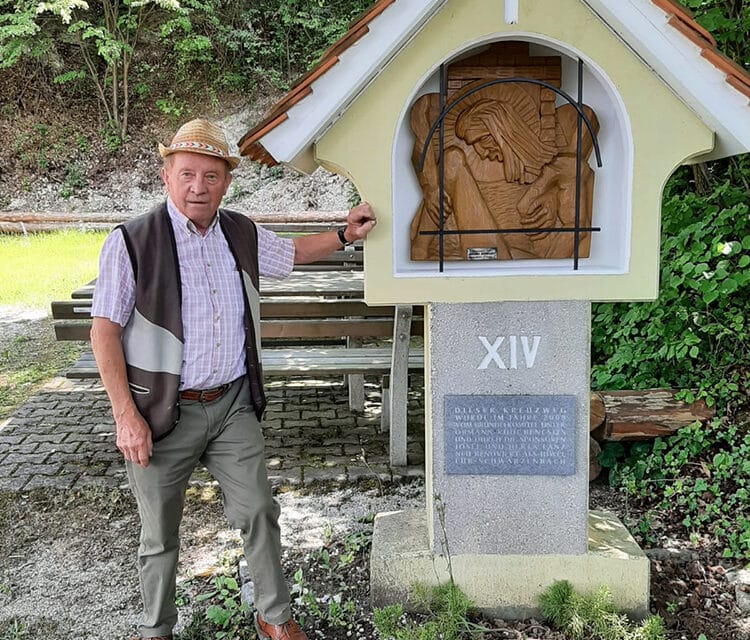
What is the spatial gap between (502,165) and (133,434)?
1.77m

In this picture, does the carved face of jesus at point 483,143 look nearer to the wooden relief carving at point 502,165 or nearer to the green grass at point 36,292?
the wooden relief carving at point 502,165

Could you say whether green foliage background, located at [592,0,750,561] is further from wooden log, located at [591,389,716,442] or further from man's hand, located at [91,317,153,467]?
man's hand, located at [91,317,153,467]

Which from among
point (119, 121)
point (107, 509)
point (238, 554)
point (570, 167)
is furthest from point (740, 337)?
point (119, 121)

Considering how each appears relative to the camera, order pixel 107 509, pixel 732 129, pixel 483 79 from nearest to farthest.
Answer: pixel 732 129, pixel 483 79, pixel 107 509

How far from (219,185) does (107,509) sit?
7.93 feet

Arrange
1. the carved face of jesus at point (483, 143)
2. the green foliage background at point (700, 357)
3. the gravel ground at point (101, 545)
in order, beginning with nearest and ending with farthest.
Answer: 1. the carved face of jesus at point (483, 143)
2. the gravel ground at point (101, 545)
3. the green foliage background at point (700, 357)

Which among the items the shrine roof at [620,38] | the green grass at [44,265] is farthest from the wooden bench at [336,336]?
the green grass at [44,265]

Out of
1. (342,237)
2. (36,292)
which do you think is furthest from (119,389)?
(36,292)

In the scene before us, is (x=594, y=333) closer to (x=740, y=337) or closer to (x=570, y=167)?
(x=740, y=337)

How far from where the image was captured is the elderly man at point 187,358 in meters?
2.59

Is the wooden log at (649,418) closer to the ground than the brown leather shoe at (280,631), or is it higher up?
higher up

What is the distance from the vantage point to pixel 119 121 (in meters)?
20.0

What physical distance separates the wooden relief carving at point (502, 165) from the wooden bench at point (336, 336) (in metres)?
1.58

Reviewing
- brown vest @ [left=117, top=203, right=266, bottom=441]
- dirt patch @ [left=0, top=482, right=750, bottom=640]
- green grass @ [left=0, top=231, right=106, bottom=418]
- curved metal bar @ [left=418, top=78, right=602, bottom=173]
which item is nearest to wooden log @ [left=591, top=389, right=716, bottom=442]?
dirt patch @ [left=0, top=482, right=750, bottom=640]
